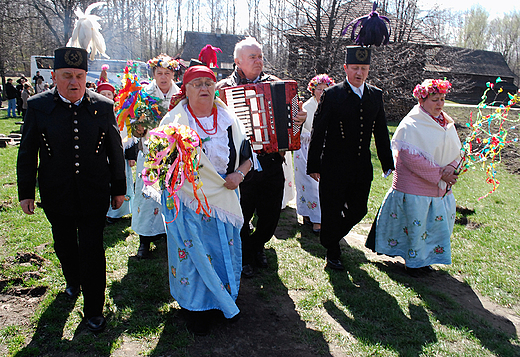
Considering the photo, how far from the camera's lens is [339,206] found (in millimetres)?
4426

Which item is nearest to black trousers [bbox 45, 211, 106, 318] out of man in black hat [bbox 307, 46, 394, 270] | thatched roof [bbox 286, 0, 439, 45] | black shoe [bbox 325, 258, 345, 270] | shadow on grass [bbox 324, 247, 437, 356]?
shadow on grass [bbox 324, 247, 437, 356]

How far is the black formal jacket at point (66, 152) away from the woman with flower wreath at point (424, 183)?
3.29 metres

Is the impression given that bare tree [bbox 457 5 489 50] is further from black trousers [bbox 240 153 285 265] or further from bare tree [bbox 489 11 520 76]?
black trousers [bbox 240 153 285 265]

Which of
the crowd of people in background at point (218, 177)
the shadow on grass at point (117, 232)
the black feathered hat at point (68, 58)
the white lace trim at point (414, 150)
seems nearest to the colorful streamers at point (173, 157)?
the crowd of people in background at point (218, 177)

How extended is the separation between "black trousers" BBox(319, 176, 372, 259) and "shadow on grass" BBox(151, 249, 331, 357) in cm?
100

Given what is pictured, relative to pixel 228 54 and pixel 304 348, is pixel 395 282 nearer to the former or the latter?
pixel 304 348

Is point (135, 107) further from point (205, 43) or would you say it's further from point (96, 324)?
point (205, 43)

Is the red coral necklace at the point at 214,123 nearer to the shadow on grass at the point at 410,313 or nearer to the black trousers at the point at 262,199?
the black trousers at the point at 262,199

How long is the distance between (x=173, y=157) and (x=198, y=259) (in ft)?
2.88

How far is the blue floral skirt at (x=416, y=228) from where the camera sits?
4457mm

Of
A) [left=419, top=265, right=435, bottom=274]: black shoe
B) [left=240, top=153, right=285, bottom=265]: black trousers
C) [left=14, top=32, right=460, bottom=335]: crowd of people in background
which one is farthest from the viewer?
[left=419, top=265, right=435, bottom=274]: black shoe

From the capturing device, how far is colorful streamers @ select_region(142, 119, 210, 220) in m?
2.82

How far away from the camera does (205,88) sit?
319 cm

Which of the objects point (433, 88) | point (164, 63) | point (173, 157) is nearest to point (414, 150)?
point (433, 88)
